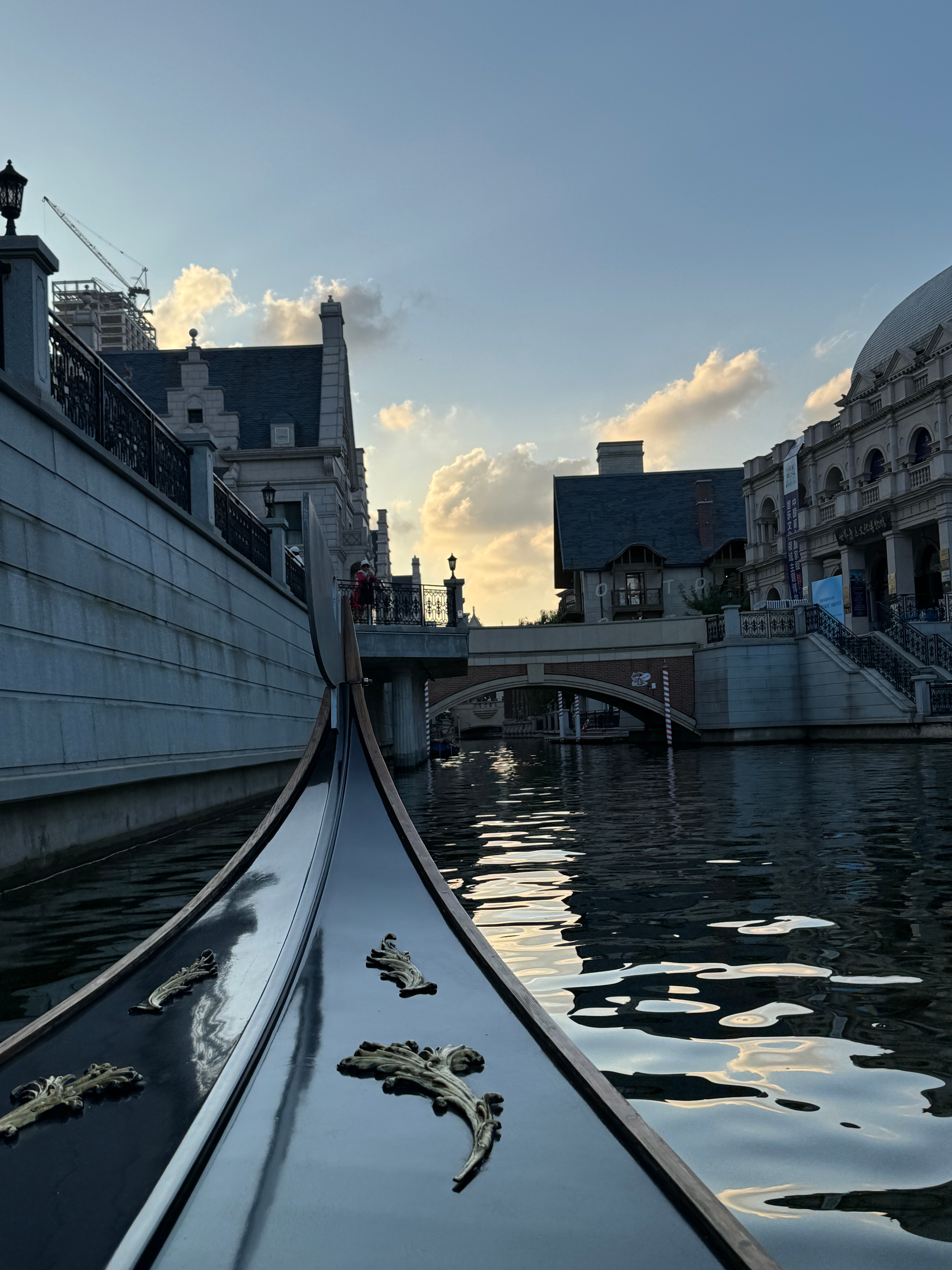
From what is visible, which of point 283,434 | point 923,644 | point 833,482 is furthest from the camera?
point 833,482

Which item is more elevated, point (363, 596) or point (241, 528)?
point (241, 528)

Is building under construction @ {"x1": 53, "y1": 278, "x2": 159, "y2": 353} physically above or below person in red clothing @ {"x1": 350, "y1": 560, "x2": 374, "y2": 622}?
→ above

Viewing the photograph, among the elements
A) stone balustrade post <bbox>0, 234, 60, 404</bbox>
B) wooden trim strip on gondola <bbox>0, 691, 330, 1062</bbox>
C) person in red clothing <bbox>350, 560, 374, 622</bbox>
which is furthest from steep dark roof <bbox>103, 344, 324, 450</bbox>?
wooden trim strip on gondola <bbox>0, 691, 330, 1062</bbox>

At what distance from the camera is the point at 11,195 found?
7281mm

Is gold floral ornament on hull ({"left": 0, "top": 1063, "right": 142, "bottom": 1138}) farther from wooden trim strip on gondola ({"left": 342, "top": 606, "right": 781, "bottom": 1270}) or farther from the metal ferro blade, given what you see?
→ the metal ferro blade

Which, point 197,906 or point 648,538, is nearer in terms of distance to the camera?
point 197,906

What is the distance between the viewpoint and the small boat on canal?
1262 millimetres

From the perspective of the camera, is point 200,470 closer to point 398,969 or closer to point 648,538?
point 398,969

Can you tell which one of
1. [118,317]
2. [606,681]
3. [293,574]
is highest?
[118,317]

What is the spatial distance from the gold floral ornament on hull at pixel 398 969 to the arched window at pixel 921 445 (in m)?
32.0

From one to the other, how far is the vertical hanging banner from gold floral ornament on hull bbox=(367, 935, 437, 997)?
35939 mm

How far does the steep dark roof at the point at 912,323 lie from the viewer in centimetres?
3278

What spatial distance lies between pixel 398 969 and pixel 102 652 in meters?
6.05

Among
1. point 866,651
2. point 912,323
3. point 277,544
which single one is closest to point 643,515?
point 912,323
